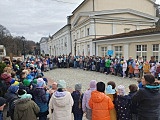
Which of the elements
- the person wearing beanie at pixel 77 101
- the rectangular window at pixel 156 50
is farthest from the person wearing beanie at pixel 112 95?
the rectangular window at pixel 156 50

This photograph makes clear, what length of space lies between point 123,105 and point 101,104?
55 centimetres

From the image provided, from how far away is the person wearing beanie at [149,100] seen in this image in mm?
3307

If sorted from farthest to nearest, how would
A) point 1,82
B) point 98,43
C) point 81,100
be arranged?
point 98,43 → point 1,82 → point 81,100

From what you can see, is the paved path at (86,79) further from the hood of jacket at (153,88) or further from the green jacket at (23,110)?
the hood of jacket at (153,88)

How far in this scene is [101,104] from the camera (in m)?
3.75

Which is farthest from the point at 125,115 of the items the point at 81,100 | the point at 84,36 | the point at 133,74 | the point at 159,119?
the point at 84,36

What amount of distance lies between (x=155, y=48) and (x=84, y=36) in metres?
17.9

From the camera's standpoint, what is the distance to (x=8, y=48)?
4916 cm

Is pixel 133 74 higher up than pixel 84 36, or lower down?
lower down

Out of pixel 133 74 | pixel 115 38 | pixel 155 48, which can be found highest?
pixel 115 38

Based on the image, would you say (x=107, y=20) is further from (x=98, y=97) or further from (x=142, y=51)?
(x=98, y=97)

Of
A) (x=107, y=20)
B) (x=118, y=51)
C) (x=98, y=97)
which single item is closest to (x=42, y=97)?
(x=98, y=97)

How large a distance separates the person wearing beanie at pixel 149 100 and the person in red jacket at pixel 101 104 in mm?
585

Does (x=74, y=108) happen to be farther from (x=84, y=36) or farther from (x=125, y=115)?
(x=84, y=36)
